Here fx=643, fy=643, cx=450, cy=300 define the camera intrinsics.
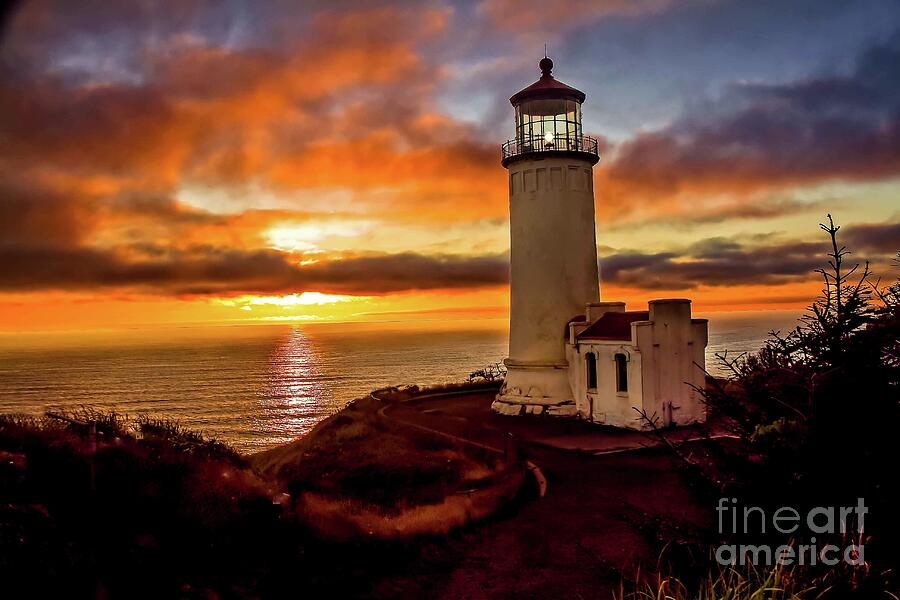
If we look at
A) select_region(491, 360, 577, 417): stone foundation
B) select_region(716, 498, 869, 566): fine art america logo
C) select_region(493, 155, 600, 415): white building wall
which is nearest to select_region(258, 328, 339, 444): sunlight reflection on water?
select_region(491, 360, 577, 417): stone foundation

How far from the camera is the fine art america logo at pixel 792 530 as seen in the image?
5.74 m

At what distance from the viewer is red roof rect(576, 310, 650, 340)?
22672 mm

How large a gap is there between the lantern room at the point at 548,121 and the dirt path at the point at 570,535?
12.0 meters

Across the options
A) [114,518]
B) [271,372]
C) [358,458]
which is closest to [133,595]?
[114,518]

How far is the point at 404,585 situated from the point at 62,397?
7748cm

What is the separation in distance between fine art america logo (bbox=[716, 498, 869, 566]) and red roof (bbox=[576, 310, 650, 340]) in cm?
1605

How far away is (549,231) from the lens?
24.9 meters

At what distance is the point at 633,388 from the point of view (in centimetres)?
2178

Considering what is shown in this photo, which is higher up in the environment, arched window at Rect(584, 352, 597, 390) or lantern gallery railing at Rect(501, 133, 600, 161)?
lantern gallery railing at Rect(501, 133, 600, 161)

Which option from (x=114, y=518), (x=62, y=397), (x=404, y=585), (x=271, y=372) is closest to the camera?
(x=114, y=518)

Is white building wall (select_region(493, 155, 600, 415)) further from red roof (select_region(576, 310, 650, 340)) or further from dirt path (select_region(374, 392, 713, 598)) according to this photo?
dirt path (select_region(374, 392, 713, 598))

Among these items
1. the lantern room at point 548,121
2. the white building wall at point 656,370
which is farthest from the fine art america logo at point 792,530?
the lantern room at point 548,121

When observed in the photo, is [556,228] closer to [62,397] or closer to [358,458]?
[358,458]

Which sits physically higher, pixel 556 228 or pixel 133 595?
pixel 556 228
